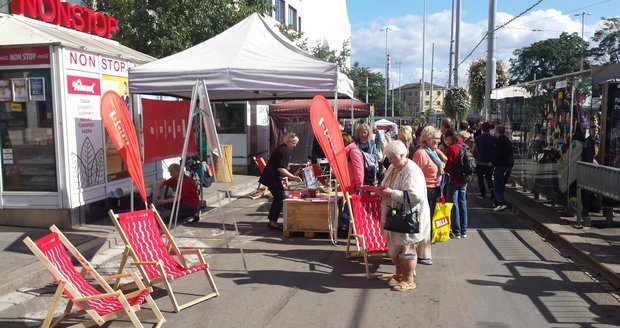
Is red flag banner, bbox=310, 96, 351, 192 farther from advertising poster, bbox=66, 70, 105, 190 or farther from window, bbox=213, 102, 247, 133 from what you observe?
window, bbox=213, 102, 247, 133

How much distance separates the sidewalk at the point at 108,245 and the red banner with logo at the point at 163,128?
1.48 metres

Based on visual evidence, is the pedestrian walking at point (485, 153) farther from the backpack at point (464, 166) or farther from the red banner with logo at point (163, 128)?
the red banner with logo at point (163, 128)

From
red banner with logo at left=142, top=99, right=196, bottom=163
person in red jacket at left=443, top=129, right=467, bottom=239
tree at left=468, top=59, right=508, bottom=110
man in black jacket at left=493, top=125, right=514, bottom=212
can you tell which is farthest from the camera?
tree at left=468, top=59, right=508, bottom=110

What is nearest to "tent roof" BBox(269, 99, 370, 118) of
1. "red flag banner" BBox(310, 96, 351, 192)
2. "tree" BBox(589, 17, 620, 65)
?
"red flag banner" BBox(310, 96, 351, 192)

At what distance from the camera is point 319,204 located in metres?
7.88

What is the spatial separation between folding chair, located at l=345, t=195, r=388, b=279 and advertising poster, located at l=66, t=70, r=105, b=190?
4223mm

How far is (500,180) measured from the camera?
10273 millimetres

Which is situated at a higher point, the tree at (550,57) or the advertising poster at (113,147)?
the tree at (550,57)

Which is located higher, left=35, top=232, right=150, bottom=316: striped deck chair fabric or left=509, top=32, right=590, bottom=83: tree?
left=509, top=32, right=590, bottom=83: tree

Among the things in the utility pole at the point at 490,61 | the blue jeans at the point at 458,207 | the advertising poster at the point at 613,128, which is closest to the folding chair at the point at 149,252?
the blue jeans at the point at 458,207

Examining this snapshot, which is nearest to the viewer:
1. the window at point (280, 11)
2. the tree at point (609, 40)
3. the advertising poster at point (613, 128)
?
the advertising poster at point (613, 128)

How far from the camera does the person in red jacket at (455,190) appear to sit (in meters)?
7.73

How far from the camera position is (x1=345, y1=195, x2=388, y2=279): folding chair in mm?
6109

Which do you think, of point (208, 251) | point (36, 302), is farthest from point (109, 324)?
point (208, 251)
